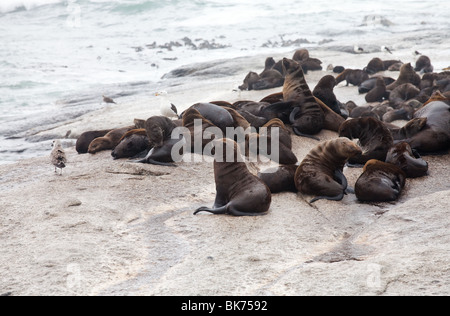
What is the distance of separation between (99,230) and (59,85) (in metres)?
16.5

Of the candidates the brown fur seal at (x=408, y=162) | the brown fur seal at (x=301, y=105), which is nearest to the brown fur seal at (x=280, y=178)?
the brown fur seal at (x=408, y=162)

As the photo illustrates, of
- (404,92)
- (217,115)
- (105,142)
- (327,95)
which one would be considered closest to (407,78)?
(404,92)

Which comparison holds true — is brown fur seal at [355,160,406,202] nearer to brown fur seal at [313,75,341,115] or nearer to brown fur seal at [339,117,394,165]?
brown fur seal at [339,117,394,165]

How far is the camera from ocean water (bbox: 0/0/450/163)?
16531 millimetres

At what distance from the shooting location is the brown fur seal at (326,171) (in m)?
5.70

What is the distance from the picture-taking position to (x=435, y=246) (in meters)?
3.75

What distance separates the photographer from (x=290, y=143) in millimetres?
7277

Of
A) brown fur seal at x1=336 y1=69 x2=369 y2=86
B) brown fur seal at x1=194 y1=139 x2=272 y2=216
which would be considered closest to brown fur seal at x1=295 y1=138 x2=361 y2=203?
Answer: brown fur seal at x1=194 y1=139 x2=272 y2=216

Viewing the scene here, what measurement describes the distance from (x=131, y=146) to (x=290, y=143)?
2204mm

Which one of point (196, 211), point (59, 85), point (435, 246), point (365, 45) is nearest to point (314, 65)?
point (365, 45)

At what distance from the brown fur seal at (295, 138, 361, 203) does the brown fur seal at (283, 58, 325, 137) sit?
223 centimetres

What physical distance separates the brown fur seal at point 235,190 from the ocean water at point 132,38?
226 inches

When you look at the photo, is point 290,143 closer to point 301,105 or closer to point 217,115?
point 217,115
